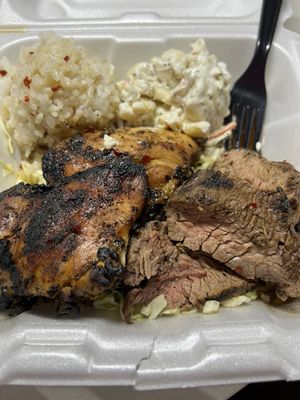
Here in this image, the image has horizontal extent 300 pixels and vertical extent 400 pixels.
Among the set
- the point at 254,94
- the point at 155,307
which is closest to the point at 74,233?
the point at 155,307

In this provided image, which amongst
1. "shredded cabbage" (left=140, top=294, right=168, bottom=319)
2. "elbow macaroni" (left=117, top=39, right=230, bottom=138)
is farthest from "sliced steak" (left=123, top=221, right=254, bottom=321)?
"elbow macaroni" (left=117, top=39, right=230, bottom=138)

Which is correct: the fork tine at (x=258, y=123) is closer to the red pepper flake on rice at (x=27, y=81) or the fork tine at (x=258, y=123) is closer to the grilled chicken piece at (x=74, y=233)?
the grilled chicken piece at (x=74, y=233)

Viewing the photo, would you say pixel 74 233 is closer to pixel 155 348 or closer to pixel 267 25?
pixel 155 348

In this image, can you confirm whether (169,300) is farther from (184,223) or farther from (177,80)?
(177,80)

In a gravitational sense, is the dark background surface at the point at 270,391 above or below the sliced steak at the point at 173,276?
below

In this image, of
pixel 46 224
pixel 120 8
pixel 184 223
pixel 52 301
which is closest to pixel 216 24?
pixel 120 8

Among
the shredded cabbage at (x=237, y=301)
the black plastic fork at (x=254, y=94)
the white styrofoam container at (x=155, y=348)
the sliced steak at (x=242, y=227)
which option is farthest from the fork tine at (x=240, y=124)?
the shredded cabbage at (x=237, y=301)
